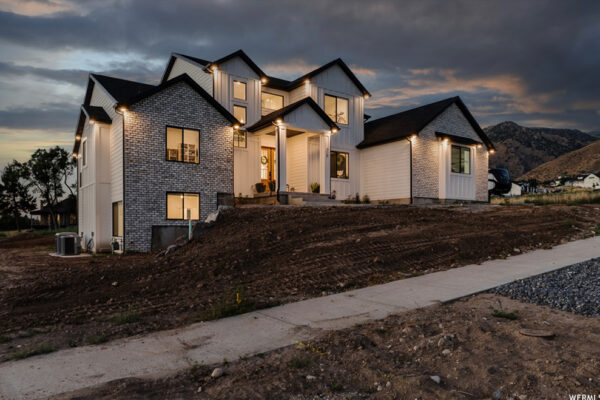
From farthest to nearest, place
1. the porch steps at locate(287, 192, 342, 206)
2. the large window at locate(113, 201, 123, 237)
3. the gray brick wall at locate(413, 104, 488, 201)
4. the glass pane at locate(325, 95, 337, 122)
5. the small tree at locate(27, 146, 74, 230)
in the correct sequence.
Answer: the small tree at locate(27, 146, 74, 230) < the glass pane at locate(325, 95, 337, 122) < the gray brick wall at locate(413, 104, 488, 201) < the porch steps at locate(287, 192, 342, 206) < the large window at locate(113, 201, 123, 237)

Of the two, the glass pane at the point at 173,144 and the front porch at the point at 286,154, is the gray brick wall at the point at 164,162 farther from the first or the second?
the front porch at the point at 286,154

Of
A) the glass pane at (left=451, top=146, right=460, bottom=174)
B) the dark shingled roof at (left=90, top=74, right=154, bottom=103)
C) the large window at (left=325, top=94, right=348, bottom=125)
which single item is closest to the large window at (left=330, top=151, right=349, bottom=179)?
the large window at (left=325, top=94, right=348, bottom=125)

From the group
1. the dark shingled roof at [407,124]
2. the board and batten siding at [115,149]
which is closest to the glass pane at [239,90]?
the board and batten siding at [115,149]

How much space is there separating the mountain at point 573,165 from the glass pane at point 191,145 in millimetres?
100471

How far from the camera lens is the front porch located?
18.9m

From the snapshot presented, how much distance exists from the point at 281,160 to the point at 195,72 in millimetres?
6397

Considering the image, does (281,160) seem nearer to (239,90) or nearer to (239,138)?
(239,138)

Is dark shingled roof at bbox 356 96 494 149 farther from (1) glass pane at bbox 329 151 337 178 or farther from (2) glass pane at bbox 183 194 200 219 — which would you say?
(2) glass pane at bbox 183 194 200 219

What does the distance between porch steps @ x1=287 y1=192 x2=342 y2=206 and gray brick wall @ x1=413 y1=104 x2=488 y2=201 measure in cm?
516

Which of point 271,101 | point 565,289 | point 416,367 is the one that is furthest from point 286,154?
point 416,367

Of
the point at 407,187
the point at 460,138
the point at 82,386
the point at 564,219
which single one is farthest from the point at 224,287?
the point at 460,138

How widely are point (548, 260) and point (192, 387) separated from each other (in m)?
7.46

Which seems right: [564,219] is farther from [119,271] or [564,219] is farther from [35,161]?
[35,161]

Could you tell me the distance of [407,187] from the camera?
21750mm
